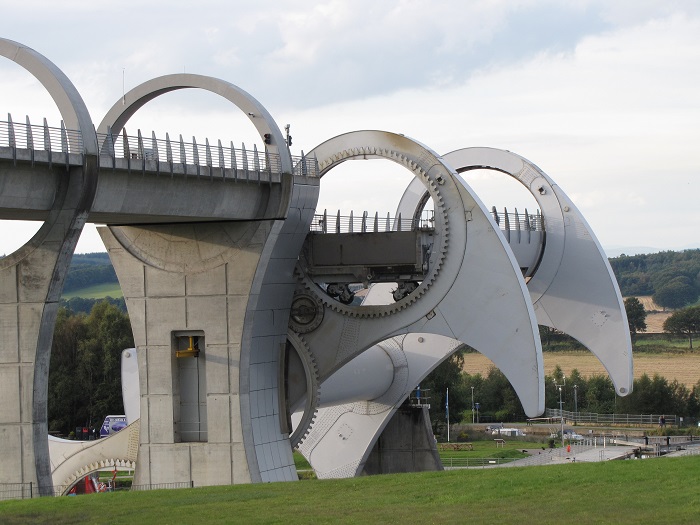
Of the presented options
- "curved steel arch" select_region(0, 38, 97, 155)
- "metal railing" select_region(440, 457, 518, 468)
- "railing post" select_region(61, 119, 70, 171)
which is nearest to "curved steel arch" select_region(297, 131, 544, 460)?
"curved steel arch" select_region(0, 38, 97, 155)

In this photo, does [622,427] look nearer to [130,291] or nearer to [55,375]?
[55,375]

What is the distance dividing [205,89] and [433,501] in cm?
1551

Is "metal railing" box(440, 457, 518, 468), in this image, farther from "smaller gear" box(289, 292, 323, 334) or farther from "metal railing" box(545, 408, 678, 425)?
"smaller gear" box(289, 292, 323, 334)

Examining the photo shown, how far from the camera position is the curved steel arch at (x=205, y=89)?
36.9 metres

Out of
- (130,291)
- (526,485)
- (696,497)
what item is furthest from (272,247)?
(696,497)

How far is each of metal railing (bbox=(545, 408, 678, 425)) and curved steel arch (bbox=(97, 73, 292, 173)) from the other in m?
51.1

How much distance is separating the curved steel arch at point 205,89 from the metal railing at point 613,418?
5112cm

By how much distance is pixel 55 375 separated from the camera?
89250mm

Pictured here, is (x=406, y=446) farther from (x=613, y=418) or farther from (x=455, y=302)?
(x=613, y=418)

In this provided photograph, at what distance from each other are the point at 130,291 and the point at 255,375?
441 cm

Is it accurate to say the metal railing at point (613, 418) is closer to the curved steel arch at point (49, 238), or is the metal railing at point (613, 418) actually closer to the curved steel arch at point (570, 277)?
the curved steel arch at point (570, 277)

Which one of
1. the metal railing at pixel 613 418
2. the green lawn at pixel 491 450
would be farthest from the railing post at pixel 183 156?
the metal railing at pixel 613 418

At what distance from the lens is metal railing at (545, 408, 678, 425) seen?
8869 centimetres

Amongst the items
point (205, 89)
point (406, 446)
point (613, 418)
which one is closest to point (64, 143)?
point (205, 89)
